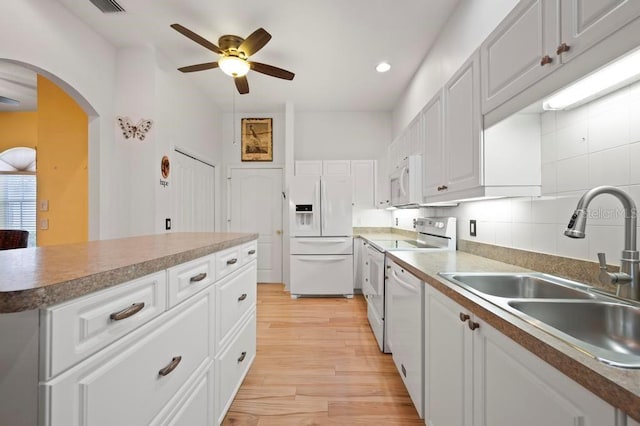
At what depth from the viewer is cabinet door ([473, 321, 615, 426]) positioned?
585mm

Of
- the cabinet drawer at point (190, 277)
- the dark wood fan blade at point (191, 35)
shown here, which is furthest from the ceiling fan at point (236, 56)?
the cabinet drawer at point (190, 277)

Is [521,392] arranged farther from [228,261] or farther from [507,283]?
[228,261]

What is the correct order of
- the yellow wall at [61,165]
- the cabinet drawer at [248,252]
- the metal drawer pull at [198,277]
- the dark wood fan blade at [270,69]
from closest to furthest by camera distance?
the metal drawer pull at [198,277] < the cabinet drawer at [248,252] < the dark wood fan blade at [270,69] < the yellow wall at [61,165]

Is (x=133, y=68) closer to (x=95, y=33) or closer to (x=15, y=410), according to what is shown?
(x=95, y=33)

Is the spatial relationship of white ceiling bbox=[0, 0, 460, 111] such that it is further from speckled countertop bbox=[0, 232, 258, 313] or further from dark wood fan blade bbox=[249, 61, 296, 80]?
speckled countertop bbox=[0, 232, 258, 313]

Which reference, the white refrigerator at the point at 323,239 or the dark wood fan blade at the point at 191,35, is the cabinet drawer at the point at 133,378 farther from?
the white refrigerator at the point at 323,239

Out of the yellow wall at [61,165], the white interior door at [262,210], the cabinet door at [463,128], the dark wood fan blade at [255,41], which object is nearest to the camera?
the cabinet door at [463,128]

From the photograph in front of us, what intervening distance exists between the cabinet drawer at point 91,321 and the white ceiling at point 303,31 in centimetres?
240

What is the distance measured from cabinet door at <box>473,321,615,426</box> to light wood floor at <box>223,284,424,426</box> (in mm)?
960

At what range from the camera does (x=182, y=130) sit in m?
3.49

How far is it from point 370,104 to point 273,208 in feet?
7.49

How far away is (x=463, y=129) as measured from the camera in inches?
65.2

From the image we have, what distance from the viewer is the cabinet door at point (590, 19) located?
74 cm

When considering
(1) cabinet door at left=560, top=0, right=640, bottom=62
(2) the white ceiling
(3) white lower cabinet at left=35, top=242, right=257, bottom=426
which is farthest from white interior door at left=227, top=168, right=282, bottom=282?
(1) cabinet door at left=560, top=0, right=640, bottom=62
